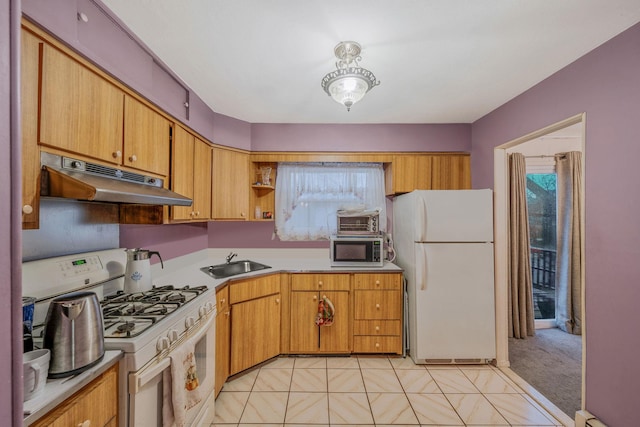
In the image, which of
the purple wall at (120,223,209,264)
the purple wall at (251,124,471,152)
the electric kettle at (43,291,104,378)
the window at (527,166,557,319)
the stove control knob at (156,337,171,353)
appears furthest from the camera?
the window at (527,166,557,319)

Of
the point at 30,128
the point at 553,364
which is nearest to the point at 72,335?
the point at 30,128

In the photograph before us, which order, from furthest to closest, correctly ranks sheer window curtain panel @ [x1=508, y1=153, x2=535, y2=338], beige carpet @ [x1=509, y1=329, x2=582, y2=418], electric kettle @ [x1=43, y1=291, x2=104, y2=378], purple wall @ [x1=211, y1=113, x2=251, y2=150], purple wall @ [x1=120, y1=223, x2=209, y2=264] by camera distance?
sheer window curtain panel @ [x1=508, y1=153, x2=535, y2=338] → purple wall @ [x1=211, y1=113, x2=251, y2=150] → beige carpet @ [x1=509, y1=329, x2=582, y2=418] → purple wall @ [x1=120, y1=223, x2=209, y2=264] → electric kettle @ [x1=43, y1=291, x2=104, y2=378]

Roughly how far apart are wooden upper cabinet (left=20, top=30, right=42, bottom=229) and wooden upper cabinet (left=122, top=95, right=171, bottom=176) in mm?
467

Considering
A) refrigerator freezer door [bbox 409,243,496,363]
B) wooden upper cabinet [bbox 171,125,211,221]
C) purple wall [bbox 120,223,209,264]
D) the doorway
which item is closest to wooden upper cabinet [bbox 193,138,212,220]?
wooden upper cabinet [bbox 171,125,211,221]

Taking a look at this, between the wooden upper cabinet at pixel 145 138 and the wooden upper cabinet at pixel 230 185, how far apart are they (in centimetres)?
69

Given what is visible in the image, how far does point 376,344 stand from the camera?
254 cm

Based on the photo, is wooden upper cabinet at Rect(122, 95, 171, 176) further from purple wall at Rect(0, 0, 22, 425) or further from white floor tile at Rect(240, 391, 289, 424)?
white floor tile at Rect(240, 391, 289, 424)

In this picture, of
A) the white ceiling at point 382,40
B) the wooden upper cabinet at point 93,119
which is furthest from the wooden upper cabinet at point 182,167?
the white ceiling at point 382,40

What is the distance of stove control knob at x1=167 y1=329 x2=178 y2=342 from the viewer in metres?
1.32

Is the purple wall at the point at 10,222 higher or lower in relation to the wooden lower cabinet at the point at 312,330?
higher

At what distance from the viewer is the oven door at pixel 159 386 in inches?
43.5

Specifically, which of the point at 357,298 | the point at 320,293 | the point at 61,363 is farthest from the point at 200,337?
the point at 357,298

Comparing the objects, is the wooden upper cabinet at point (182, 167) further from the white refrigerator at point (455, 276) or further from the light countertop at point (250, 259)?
the white refrigerator at point (455, 276)

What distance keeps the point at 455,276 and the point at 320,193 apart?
→ 1660 mm
